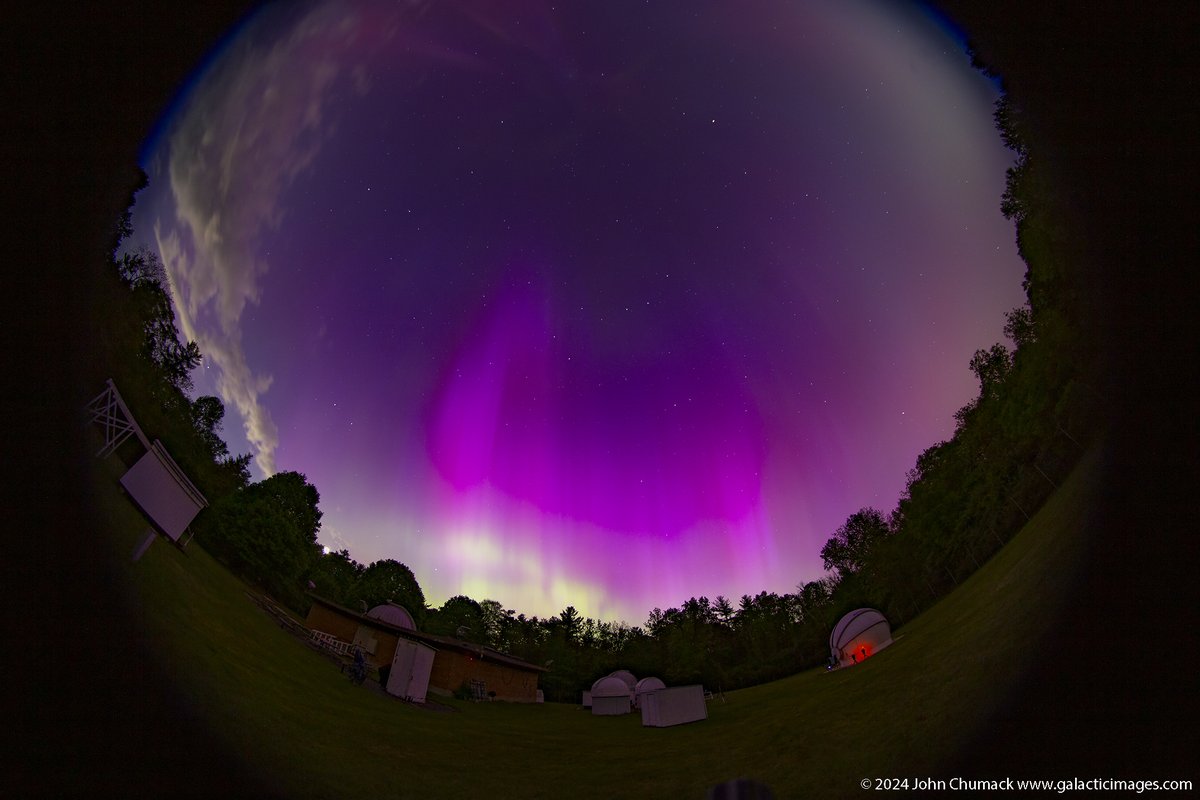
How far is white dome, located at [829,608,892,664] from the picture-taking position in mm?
28859

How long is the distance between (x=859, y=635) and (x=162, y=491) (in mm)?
36641

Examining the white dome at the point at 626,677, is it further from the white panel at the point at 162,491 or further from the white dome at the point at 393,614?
the white panel at the point at 162,491

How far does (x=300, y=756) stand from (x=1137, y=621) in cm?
745

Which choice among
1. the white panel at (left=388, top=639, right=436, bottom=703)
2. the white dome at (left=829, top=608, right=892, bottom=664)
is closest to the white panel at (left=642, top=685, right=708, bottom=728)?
the white panel at (left=388, top=639, right=436, bottom=703)

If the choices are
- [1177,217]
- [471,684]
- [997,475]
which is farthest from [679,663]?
[1177,217]

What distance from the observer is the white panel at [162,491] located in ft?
16.5

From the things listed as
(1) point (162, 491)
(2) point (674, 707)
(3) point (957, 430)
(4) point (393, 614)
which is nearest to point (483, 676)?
(4) point (393, 614)

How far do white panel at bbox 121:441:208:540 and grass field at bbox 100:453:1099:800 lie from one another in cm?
33

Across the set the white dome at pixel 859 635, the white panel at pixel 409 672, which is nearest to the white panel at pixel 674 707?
the white panel at pixel 409 672

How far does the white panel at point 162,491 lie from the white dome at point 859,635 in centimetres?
3399

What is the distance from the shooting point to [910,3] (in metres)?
5.50

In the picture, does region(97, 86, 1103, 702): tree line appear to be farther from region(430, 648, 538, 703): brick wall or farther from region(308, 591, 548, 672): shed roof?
region(430, 648, 538, 703): brick wall

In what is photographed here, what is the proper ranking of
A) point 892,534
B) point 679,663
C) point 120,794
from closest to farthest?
point 120,794, point 892,534, point 679,663

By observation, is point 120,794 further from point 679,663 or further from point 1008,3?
point 679,663
